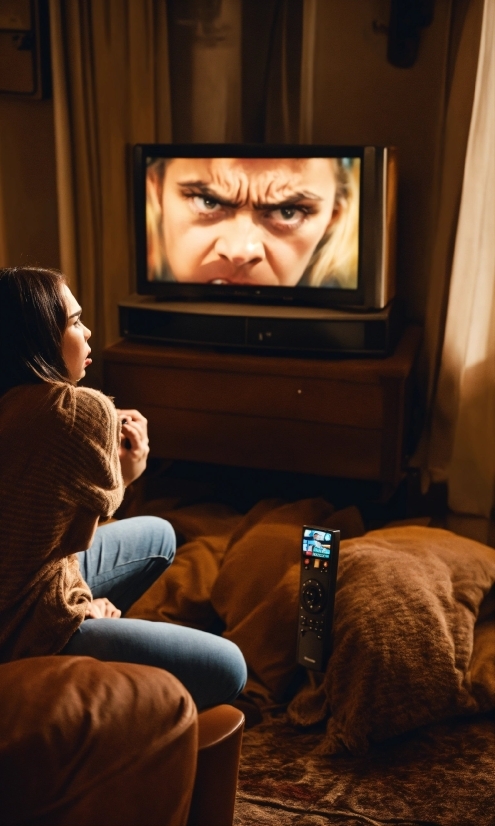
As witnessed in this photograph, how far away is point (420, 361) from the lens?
271 cm

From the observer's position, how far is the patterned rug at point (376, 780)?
145 centimetres

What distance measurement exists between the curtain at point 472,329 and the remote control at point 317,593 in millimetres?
910

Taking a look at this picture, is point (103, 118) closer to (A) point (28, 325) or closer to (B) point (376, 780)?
(A) point (28, 325)

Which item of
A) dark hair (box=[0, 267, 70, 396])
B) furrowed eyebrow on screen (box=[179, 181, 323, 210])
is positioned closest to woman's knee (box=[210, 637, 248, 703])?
dark hair (box=[0, 267, 70, 396])

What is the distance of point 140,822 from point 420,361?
2045 millimetres

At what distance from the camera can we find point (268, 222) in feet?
8.05

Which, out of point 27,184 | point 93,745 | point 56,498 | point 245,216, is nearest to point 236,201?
point 245,216

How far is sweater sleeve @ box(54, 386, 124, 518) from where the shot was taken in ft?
3.77

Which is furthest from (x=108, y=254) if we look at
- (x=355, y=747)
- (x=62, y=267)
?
(x=355, y=747)

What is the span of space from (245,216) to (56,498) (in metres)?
1.50

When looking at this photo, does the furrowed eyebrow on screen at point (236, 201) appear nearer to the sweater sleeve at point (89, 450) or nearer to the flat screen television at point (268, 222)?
the flat screen television at point (268, 222)

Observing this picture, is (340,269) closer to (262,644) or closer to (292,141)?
(292,141)

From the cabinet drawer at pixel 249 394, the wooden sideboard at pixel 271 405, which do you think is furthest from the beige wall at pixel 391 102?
the cabinet drawer at pixel 249 394

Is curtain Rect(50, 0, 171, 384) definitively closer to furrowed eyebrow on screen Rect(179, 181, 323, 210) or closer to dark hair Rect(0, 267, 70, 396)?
furrowed eyebrow on screen Rect(179, 181, 323, 210)
